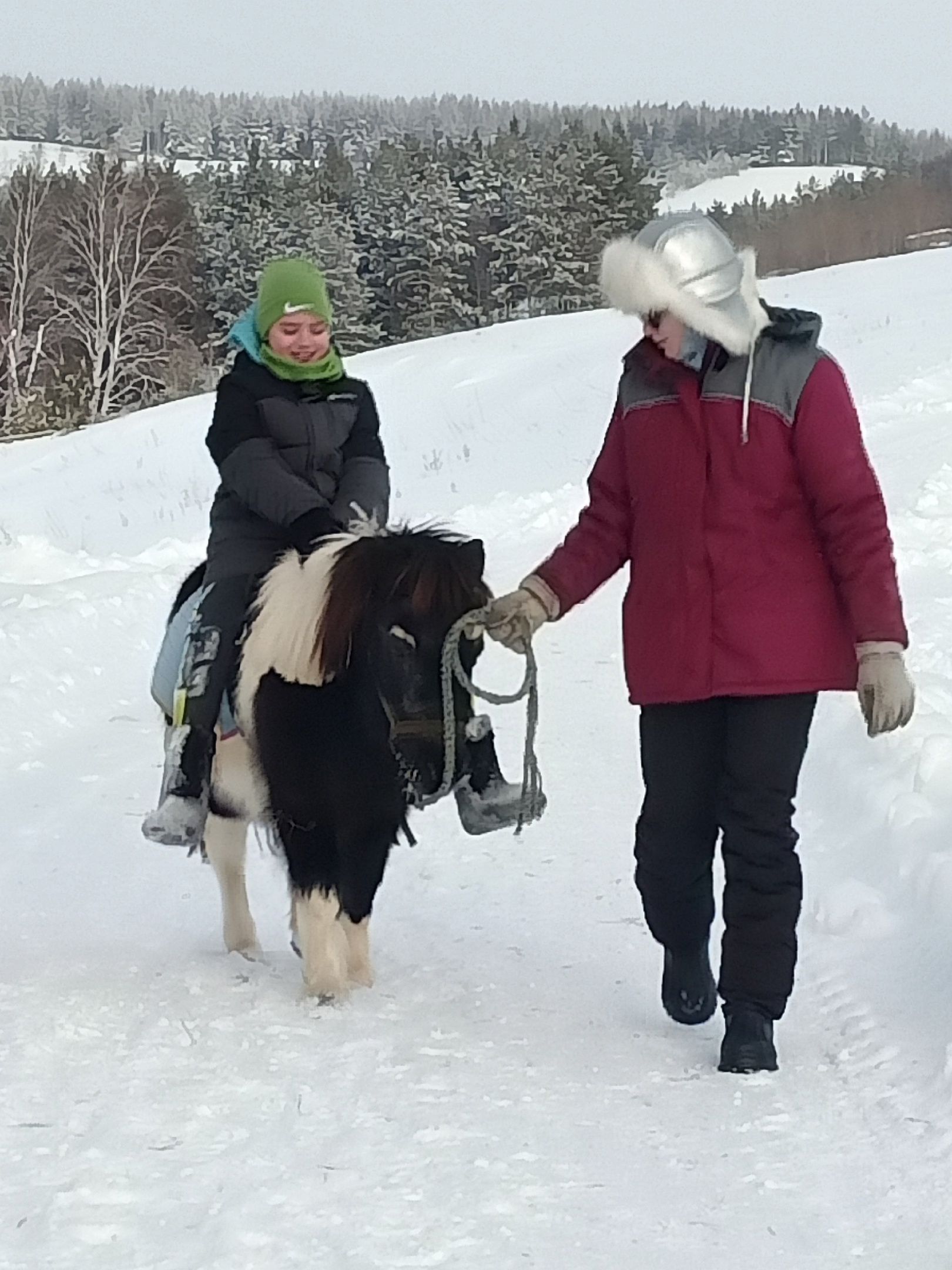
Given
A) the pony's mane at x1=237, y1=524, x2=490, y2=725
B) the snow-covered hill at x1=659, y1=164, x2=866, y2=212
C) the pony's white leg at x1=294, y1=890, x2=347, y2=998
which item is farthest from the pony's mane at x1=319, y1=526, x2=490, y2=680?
the snow-covered hill at x1=659, y1=164, x2=866, y2=212

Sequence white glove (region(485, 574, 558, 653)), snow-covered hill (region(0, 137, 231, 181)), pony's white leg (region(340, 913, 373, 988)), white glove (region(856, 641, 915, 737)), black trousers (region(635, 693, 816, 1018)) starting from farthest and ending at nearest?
snow-covered hill (region(0, 137, 231, 181)) → pony's white leg (region(340, 913, 373, 988)) → white glove (region(485, 574, 558, 653)) → black trousers (region(635, 693, 816, 1018)) → white glove (region(856, 641, 915, 737))

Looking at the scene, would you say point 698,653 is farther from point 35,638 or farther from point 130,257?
point 130,257

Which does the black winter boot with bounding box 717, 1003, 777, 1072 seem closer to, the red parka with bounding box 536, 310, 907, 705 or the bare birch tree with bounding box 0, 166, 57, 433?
the red parka with bounding box 536, 310, 907, 705

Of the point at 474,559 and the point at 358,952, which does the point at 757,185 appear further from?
the point at 358,952

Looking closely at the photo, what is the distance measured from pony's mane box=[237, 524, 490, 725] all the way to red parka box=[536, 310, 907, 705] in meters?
0.55

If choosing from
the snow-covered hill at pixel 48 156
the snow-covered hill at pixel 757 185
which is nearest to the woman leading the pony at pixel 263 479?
the snow-covered hill at pixel 48 156

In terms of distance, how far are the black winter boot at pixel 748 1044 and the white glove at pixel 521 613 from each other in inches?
41.8

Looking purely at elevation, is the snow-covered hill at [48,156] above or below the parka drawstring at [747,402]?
above

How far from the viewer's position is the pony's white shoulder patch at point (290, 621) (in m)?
3.68

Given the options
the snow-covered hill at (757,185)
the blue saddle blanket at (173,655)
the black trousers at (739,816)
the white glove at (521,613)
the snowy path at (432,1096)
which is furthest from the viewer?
the snow-covered hill at (757,185)

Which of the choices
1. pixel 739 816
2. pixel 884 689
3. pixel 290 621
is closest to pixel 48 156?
pixel 290 621

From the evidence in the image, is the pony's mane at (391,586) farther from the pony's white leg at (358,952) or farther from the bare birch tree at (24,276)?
the bare birch tree at (24,276)

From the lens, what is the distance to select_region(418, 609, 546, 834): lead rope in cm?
361

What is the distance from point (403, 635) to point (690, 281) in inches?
45.9
